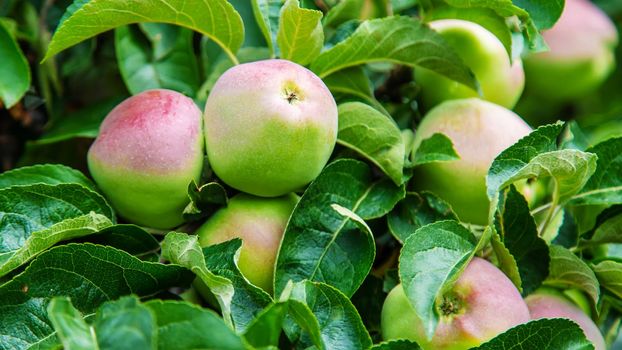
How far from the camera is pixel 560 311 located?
77cm

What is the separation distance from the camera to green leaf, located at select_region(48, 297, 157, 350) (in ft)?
1.59

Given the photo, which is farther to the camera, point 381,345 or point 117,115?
point 117,115

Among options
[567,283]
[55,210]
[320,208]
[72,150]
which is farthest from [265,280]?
[72,150]

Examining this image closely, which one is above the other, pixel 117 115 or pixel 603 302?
pixel 117 115

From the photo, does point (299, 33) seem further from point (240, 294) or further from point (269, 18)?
point (240, 294)

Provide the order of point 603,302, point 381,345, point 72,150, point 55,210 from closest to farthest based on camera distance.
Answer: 1. point 381,345
2. point 55,210
3. point 603,302
4. point 72,150

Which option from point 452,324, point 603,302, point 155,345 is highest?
point 155,345

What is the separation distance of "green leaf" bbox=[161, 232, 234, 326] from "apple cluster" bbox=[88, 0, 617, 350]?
0.14 ft

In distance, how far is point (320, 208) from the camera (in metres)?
0.75

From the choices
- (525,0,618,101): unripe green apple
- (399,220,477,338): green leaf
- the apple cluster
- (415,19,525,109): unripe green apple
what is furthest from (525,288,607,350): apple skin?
(525,0,618,101): unripe green apple

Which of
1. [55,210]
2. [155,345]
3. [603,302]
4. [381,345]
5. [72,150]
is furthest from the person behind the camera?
[72,150]

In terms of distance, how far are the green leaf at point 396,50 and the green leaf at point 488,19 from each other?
3 centimetres

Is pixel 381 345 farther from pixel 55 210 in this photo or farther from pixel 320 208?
pixel 55 210

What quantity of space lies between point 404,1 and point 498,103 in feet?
0.54
